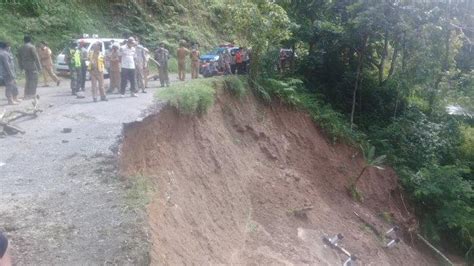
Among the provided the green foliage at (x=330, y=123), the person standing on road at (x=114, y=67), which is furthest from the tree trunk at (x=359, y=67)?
the person standing on road at (x=114, y=67)

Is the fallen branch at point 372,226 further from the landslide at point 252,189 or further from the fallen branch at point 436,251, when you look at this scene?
the fallen branch at point 436,251

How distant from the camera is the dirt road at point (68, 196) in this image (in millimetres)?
5961

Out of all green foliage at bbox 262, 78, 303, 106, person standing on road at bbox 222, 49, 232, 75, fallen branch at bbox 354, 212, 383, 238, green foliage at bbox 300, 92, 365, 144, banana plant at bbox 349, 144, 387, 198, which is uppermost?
person standing on road at bbox 222, 49, 232, 75

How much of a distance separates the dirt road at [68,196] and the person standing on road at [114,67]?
3717 mm

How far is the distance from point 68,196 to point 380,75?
15.9 metres

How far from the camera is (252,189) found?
13188 mm

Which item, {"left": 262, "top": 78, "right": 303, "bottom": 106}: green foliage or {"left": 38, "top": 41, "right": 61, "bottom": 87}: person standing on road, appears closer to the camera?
{"left": 262, "top": 78, "right": 303, "bottom": 106}: green foliage

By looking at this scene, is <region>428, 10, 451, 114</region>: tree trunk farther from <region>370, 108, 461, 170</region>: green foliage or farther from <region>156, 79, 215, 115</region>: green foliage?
<region>156, 79, 215, 115</region>: green foliage

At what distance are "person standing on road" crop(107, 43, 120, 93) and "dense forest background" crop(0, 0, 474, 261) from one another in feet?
12.3

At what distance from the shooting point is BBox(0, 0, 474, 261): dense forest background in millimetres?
16172

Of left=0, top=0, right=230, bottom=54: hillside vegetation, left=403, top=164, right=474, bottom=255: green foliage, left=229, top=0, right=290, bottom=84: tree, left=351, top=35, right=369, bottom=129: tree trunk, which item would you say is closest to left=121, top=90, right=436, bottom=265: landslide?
left=403, top=164, right=474, bottom=255: green foliage

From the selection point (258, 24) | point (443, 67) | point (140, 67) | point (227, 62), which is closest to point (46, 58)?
point (140, 67)

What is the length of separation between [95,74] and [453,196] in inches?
449

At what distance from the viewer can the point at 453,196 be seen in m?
16.1
